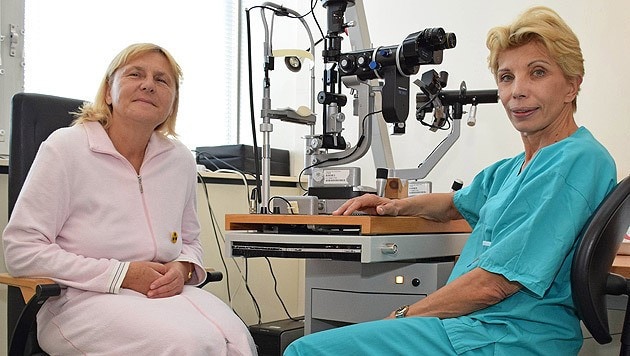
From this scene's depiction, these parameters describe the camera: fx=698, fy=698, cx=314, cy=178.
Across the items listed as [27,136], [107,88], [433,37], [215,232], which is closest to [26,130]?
[27,136]

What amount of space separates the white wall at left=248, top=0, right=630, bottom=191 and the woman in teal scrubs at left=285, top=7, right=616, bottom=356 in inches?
41.5

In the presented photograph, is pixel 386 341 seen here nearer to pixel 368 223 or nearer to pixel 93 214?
pixel 368 223

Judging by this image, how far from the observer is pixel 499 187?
162cm

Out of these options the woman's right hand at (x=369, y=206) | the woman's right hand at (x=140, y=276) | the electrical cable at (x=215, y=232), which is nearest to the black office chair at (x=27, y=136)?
the woman's right hand at (x=140, y=276)

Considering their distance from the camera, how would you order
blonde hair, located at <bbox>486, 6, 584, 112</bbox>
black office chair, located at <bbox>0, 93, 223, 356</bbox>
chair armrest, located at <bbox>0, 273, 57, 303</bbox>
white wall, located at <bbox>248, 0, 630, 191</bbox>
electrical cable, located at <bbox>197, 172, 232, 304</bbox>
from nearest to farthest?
blonde hair, located at <bbox>486, 6, 584, 112</bbox>
chair armrest, located at <bbox>0, 273, 57, 303</bbox>
black office chair, located at <bbox>0, 93, 223, 356</bbox>
white wall, located at <bbox>248, 0, 630, 191</bbox>
electrical cable, located at <bbox>197, 172, 232, 304</bbox>

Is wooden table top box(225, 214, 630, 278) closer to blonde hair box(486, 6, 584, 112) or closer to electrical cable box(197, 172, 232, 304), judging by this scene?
blonde hair box(486, 6, 584, 112)

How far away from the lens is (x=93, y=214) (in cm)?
173

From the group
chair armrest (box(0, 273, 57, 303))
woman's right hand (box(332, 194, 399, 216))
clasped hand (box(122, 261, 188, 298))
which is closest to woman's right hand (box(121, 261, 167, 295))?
clasped hand (box(122, 261, 188, 298))

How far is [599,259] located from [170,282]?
996 millimetres

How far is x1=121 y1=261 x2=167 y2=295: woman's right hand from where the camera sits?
167 cm

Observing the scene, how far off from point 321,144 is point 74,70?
1.27m

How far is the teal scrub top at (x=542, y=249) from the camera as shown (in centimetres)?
128

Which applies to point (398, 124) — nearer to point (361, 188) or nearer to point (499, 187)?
point (361, 188)

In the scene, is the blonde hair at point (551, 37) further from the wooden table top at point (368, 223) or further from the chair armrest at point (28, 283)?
the chair armrest at point (28, 283)
